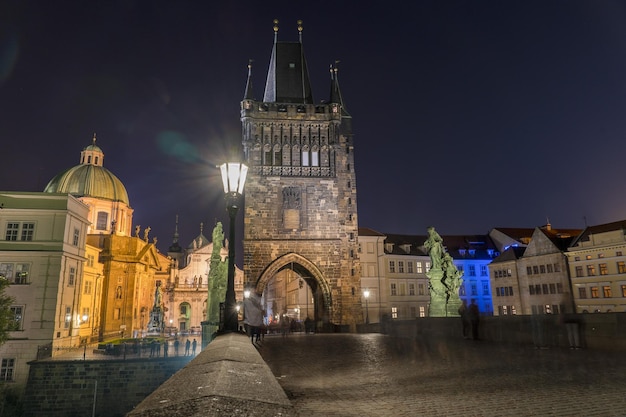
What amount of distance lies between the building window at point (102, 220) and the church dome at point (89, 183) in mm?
2220

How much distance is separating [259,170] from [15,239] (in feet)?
63.9

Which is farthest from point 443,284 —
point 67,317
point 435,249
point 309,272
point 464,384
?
point 67,317

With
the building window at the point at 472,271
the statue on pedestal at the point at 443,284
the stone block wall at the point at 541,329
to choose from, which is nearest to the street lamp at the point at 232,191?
the stone block wall at the point at 541,329

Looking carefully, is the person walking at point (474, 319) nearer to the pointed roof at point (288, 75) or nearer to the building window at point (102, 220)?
the pointed roof at point (288, 75)

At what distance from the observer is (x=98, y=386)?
89.5 ft

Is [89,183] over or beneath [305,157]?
over

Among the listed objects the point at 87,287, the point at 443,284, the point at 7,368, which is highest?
the point at 87,287

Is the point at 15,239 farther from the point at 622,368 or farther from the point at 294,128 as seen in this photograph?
the point at 622,368

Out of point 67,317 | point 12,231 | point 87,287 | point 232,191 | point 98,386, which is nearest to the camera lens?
point 232,191

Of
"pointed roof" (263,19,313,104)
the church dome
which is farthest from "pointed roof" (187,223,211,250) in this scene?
"pointed roof" (263,19,313,104)

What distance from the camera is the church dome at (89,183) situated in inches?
2341

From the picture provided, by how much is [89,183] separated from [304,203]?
123ft

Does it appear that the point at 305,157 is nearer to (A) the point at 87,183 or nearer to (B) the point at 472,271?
(B) the point at 472,271

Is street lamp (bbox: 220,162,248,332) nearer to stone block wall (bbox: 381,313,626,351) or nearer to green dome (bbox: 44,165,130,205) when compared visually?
stone block wall (bbox: 381,313,626,351)
